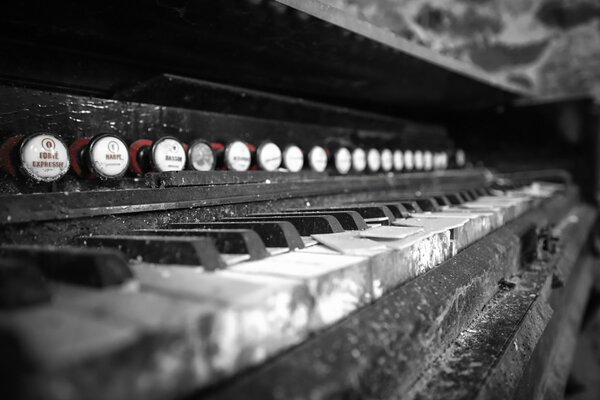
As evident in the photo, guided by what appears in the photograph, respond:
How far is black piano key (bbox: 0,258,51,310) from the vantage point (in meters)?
0.49

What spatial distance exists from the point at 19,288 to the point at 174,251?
0.28 metres

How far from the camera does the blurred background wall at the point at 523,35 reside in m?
5.18

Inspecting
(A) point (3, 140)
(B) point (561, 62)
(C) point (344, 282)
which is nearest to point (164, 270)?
(C) point (344, 282)

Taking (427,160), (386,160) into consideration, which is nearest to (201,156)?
(386,160)

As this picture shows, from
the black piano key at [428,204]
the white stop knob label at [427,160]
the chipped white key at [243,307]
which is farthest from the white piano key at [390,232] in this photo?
the white stop knob label at [427,160]

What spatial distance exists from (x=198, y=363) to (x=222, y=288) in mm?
122

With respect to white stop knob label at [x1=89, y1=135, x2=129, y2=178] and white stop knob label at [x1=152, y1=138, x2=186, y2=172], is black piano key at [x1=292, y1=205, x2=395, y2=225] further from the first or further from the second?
white stop knob label at [x1=89, y1=135, x2=129, y2=178]

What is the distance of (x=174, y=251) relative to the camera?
2.50 feet

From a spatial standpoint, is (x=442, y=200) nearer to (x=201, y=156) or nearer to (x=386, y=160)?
(x=386, y=160)

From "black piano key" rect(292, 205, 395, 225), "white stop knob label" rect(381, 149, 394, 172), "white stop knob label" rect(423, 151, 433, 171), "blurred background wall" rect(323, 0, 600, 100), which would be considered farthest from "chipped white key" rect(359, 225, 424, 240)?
"blurred background wall" rect(323, 0, 600, 100)

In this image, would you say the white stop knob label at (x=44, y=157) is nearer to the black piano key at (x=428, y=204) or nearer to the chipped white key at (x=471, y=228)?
the chipped white key at (x=471, y=228)

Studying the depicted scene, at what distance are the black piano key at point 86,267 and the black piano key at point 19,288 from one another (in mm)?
67

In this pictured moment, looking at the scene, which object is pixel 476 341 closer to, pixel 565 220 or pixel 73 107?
pixel 73 107

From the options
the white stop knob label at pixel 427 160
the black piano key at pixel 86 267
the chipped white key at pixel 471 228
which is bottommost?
the chipped white key at pixel 471 228
